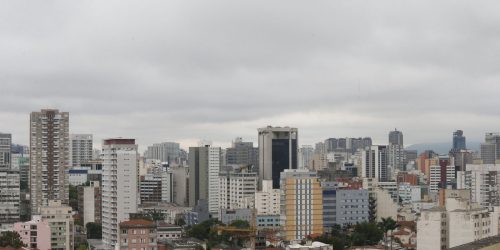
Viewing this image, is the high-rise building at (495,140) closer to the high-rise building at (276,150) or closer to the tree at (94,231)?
the high-rise building at (276,150)

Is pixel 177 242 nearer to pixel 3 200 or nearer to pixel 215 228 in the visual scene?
pixel 215 228

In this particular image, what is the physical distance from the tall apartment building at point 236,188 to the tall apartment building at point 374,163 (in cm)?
2893

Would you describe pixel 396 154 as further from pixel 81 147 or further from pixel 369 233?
pixel 369 233

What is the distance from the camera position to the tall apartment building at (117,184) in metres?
38.2

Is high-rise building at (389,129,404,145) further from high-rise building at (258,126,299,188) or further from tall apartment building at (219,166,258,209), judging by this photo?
tall apartment building at (219,166,258,209)

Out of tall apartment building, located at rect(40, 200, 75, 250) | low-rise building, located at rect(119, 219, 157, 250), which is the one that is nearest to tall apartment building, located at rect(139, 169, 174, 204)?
tall apartment building, located at rect(40, 200, 75, 250)

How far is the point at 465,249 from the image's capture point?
22.4 m

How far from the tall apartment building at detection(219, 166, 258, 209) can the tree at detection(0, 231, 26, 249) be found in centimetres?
2186

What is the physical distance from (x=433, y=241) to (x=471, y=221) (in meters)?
1.36

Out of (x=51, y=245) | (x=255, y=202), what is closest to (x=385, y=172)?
(x=255, y=202)

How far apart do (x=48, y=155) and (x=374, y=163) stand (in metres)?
42.0

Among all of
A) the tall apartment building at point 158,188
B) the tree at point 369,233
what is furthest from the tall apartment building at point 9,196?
the tree at point 369,233

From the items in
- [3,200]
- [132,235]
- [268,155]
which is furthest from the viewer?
[268,155]

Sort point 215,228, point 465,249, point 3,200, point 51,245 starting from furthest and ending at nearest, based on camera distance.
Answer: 1. point 3,200
2. point 215,228
3. point 51,245
4. point 465,249
